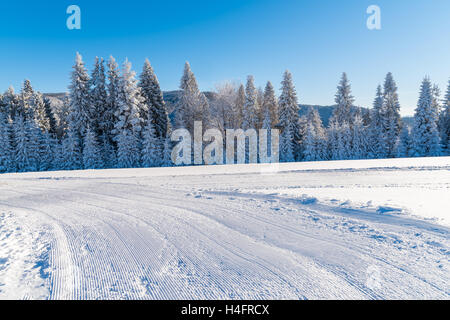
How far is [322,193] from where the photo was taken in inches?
274

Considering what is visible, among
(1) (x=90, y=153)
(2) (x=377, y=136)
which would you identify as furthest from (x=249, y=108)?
(1) (x=90, y=153)

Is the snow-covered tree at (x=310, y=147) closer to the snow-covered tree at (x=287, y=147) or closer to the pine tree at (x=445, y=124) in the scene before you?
the snow-covered tree at (x=287, y=147)

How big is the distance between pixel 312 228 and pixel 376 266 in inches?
54.1

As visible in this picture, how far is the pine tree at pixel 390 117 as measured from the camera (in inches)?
1271

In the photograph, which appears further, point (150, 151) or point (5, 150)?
point (5, 150)

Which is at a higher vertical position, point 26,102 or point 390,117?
point 26,102

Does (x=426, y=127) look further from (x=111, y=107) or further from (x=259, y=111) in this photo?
(x=111, y=107)

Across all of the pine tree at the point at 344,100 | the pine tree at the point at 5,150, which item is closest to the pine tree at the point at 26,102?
the pine tree at the point at 5,150

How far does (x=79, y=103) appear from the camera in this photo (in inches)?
1031

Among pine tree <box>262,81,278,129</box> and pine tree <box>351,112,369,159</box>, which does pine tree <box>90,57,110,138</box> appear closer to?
pine tree <box>262,81,278,129</box>

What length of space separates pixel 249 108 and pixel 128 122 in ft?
52.5

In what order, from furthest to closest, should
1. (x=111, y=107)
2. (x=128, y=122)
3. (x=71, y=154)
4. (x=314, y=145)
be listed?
(x=314, y=145)
(x=111, y=107)
(x=128, y=122)
(x=71, y=154)

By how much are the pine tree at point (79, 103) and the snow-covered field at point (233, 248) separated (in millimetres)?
22847
